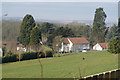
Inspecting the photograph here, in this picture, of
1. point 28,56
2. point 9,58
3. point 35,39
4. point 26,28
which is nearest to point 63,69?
point 9,58

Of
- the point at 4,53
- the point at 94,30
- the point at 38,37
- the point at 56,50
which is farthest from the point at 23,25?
the point at 94,30

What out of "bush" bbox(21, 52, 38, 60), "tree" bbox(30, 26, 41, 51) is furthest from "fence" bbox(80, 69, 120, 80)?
"tree" bbox(30, 26, 41, 51)

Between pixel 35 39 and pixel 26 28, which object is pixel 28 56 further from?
pixel 26 28

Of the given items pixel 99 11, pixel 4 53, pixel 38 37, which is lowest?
pixel 4 53

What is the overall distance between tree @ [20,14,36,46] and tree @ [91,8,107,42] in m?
16.3

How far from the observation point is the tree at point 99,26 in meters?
45.8

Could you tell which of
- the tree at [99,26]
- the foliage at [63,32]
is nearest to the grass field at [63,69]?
the foliage at [63,32]

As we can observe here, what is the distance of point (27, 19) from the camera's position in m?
40.8

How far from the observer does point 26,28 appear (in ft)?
130

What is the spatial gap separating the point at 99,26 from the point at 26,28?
19090 mm

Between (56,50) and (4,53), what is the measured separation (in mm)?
10698

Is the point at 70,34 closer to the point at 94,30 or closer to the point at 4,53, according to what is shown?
the point at 94,30

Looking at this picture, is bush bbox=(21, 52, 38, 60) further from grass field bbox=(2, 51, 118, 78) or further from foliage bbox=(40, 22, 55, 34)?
foliage bbox=(40, 22, 55, 34)

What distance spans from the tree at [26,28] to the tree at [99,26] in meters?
16.3
